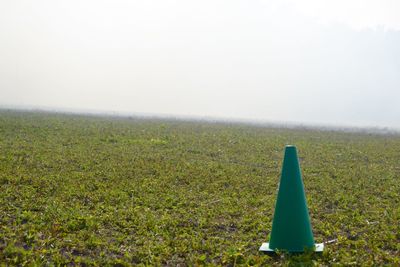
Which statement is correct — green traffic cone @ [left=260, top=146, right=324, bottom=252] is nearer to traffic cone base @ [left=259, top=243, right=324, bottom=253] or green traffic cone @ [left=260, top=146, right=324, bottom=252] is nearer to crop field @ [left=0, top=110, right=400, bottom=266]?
traffic cone base @ [left=259, top=243, right=324, bottom=253]

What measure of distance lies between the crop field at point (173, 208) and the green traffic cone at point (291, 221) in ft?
0.51

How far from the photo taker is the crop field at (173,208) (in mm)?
6680

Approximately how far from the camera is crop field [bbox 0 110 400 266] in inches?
263

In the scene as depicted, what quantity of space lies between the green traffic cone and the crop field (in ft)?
0.51

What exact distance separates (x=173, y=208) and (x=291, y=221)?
323 cm

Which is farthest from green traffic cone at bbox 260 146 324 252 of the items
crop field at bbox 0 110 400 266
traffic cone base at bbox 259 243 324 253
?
crop field at bbox 0 110 400 266

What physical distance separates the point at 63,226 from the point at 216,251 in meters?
2.46

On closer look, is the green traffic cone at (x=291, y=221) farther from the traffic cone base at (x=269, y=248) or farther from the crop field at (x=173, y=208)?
the crop field at (x=173, y=208)

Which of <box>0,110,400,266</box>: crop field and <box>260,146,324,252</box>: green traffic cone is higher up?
<box>260,146,324,252</box>: green traffic cone

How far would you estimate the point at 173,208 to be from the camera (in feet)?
30.6

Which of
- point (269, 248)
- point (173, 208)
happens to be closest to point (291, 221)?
point (269, 248)

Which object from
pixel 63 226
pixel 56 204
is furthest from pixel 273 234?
pixel 56 204

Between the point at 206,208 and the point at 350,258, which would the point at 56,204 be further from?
the point at 350,258

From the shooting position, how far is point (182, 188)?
1138 centimetres
